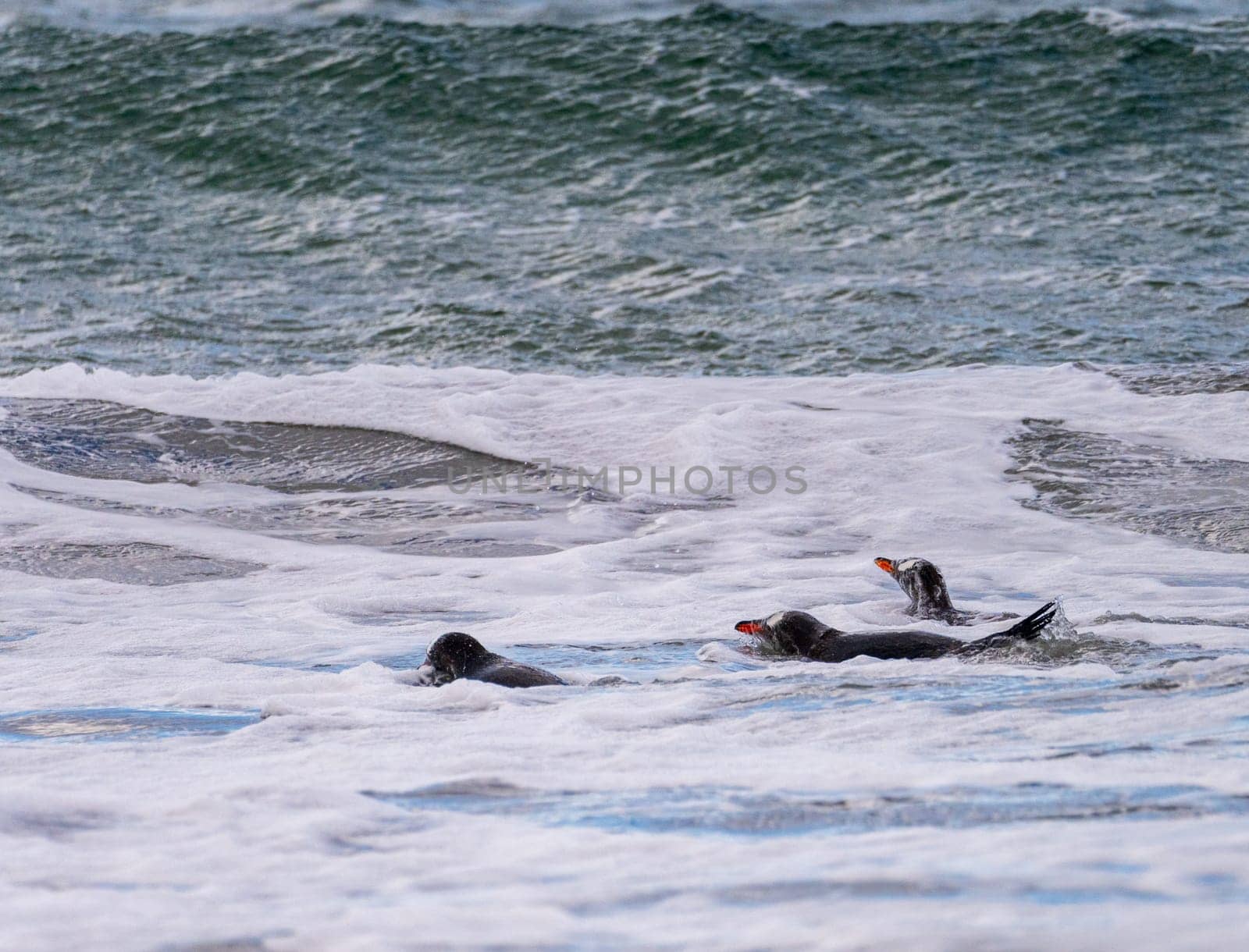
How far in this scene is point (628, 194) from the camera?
1441cm

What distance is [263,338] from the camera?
11484mm

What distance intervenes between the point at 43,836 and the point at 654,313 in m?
8.77

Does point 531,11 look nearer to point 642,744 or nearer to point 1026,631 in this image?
point 1026,631

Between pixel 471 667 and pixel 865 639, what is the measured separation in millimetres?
1253

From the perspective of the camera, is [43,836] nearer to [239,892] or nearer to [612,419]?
[239,892]

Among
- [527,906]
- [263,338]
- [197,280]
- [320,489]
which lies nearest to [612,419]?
[320,489]

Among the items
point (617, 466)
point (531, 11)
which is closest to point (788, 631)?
point (617, 466)

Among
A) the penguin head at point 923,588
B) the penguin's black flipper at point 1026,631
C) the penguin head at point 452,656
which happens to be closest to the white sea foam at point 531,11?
the penguin head at point 923,588

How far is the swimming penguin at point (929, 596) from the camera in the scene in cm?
536

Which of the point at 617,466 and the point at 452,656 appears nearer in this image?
the point at 452,656

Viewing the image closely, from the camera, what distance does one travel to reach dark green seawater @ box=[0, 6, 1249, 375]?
11156 millimetres

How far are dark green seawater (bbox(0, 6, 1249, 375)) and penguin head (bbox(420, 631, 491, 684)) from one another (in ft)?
19.1

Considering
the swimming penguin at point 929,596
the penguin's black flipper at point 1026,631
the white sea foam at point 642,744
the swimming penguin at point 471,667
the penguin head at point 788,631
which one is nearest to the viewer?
the white sea foam at point 642,744

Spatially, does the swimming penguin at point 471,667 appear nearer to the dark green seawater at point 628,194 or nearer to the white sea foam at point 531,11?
the dark green seawater at point 628,194
